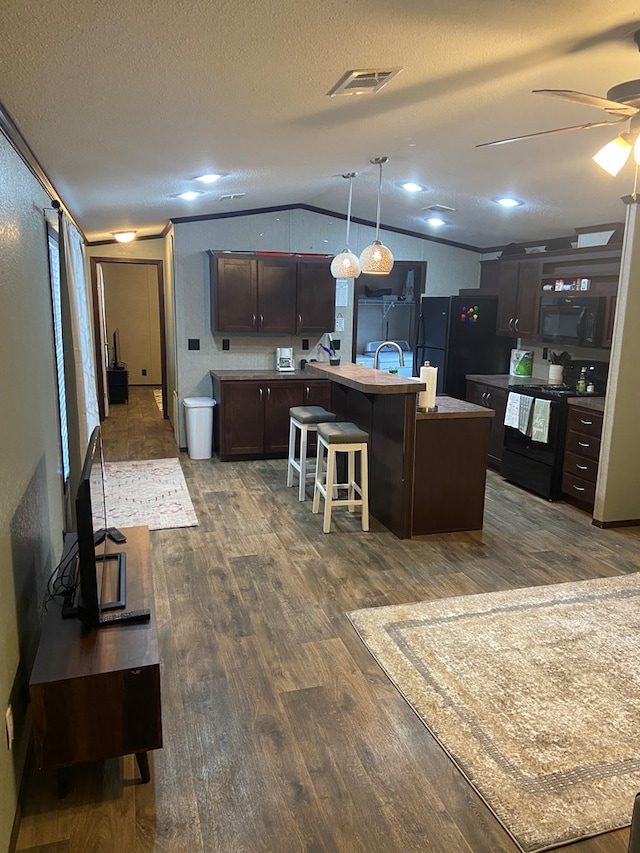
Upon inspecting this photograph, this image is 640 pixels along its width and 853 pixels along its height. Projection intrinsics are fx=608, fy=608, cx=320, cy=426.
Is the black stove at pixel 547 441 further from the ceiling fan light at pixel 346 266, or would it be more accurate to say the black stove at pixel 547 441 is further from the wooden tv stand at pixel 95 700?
the wooden tv stand at pixel 95 700

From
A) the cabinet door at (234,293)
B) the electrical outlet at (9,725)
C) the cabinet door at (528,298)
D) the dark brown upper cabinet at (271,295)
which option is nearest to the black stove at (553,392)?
the cabinet door at (528,298)

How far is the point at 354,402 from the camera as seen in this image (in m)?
5.00

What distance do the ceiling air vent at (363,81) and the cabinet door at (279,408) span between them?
3.65 meters

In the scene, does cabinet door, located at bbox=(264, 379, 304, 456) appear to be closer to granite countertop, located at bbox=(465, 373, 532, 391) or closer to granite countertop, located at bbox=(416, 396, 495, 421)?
granite countertop, located at bbox=(465, 373, 532, 391)

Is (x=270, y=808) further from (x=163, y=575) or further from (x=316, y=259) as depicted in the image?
(x=316, y=259)

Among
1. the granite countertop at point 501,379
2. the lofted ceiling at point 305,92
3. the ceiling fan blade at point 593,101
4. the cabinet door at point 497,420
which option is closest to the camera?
the lofted ceiling at point 305,92

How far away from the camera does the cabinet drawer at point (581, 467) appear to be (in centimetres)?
461

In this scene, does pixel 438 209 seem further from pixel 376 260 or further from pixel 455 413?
pixel 455 413

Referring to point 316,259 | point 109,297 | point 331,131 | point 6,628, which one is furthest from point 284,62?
point 109,297

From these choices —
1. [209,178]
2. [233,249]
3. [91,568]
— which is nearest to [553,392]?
[209,178]

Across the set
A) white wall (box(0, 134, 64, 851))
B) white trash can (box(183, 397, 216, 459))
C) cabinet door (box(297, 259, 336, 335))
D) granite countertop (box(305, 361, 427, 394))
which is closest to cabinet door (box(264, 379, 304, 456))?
white trash can (box(183, 397, 216, 459))

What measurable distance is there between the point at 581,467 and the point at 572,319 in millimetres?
1381

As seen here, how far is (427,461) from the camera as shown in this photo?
13.6ft

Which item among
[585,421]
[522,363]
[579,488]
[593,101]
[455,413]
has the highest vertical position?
[593,101]
